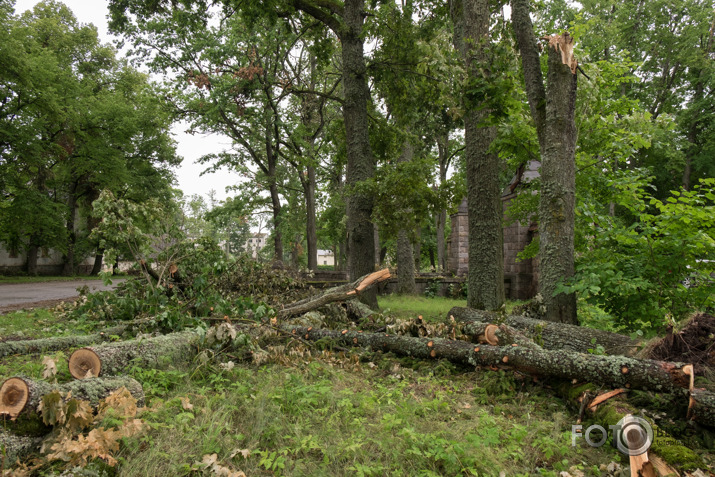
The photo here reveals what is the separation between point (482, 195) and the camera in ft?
24.8

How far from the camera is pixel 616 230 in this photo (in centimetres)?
618

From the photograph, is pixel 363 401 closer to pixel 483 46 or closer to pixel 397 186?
pixel 397 186

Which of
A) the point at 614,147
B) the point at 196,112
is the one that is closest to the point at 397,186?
the point at 614,147

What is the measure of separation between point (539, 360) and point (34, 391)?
4.41 meters

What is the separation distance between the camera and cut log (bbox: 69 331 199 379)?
360cm

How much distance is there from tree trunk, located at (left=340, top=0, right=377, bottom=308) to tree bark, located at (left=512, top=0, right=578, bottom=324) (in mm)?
3926

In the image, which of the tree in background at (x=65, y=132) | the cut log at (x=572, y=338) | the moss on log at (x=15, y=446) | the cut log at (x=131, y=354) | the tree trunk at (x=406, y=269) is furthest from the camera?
the tree in background at (x=65, y=132)

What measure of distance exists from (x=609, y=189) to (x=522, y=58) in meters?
3.10

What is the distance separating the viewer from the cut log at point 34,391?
2.64 meters

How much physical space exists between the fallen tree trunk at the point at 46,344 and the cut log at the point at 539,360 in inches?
105

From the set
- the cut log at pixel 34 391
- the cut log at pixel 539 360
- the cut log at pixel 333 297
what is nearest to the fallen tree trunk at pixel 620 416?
the cut log at pixel 539 360

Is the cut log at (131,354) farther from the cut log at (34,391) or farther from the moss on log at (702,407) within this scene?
the moss on log at (702,407)

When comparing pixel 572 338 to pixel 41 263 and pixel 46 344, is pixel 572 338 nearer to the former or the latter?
pixel 46 344

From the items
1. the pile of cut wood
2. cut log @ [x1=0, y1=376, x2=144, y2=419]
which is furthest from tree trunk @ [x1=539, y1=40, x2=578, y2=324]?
cut log @ [x1=0, y1=376, x2=144, y2=419]
